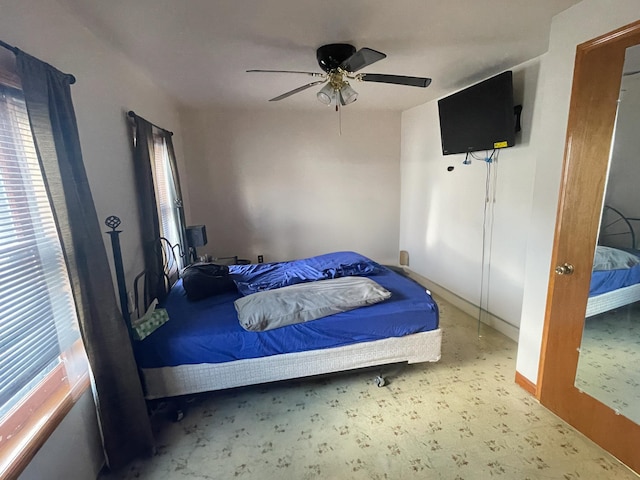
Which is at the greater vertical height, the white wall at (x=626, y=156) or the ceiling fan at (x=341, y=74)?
the ceiling fan at (x=341, y=74)

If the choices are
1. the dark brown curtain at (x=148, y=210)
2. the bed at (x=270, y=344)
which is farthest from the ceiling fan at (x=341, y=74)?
the bed at (x=270, y=344)

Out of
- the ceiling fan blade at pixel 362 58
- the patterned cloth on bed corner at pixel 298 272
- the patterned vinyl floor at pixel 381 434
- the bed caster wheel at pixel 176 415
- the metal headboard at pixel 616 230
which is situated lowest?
the patterned vinyl floor at pixel 381 434

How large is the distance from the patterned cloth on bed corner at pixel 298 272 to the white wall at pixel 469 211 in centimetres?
116

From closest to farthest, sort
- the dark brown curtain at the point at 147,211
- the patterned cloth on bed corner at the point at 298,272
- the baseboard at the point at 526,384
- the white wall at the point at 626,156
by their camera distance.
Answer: the white wall at the point at 626,156, the baseboard at the point at 526,384, the dark brown curtain at the point at 147,211, the patterned cloth on bed corner at the point at 298,272

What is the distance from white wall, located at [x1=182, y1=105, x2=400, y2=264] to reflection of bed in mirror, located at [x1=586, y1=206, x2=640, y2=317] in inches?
119

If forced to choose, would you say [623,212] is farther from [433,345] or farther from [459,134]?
[459,134]

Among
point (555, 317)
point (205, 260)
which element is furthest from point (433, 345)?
point (205, 260)

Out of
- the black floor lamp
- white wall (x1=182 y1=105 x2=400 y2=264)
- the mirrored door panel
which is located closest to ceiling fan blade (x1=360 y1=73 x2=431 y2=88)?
the mirrored door panel

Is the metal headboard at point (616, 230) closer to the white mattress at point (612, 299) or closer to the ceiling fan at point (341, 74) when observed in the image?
the white mattress at point (612, 299)

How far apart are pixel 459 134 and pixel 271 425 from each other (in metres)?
3.00

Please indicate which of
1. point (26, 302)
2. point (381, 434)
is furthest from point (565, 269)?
point (26, 302)

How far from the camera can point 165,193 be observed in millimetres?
3096

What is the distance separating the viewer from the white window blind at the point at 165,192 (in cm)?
294

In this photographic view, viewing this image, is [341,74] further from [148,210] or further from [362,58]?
[148,210]
